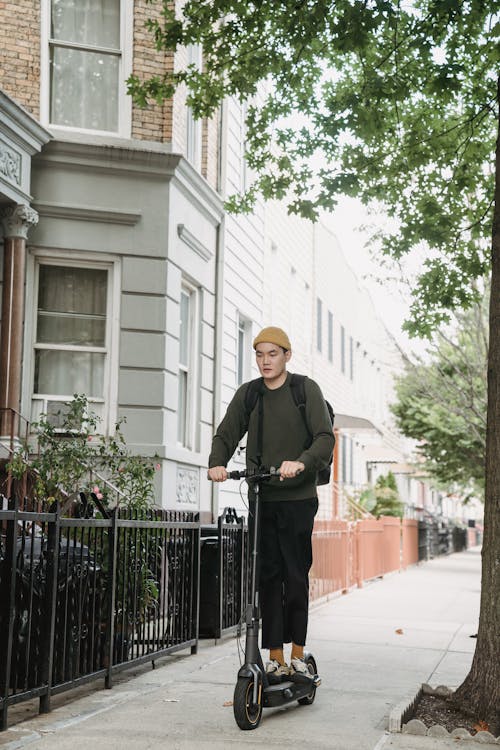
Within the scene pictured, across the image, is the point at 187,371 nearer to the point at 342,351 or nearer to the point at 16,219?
the point at 16,219

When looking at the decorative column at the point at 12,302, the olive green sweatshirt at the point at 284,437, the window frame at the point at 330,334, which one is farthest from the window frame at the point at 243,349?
the olive green sweatshirt at the point at 284,437

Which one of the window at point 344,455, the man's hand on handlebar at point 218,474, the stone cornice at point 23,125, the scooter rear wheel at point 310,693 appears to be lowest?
the scooter rear wheel at point 310,693

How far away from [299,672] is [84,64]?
30.4 feet

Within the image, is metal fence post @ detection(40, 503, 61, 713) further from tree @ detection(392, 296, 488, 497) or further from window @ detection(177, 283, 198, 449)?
tree @ detection(392, 296, 488, 497)

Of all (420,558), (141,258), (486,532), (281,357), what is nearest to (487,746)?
(486,532)

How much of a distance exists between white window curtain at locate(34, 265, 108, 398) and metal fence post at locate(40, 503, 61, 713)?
6657 mm

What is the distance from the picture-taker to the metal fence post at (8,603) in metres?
5.03

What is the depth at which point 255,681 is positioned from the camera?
533 cm

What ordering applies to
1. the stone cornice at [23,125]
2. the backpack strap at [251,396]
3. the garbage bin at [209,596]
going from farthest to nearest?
the stone cornice at [23,125]
the garbage bin at [209,596]
the backpack strap at [251,396]

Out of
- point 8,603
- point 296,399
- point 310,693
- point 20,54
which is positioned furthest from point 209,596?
point 20,54

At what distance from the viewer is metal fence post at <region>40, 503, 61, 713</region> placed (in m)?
5.55

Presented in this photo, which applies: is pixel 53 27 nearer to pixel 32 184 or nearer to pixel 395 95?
pixel 32 184

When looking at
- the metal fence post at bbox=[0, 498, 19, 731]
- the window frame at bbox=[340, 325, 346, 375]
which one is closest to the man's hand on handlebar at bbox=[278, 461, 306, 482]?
the metal fence post at bbox=[0, 498, 19, 731]

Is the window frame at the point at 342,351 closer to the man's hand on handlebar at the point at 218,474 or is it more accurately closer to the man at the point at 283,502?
the man at the point at 283,502
